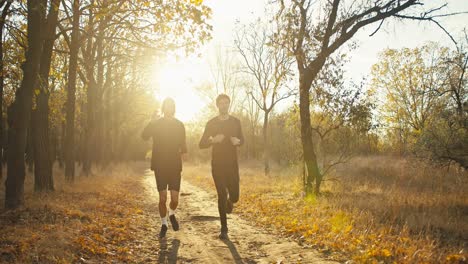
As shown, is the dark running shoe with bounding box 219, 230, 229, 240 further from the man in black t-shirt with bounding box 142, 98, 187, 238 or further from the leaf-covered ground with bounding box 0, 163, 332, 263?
the man in black t-shirt with bounding box 142, 98, 187, 238

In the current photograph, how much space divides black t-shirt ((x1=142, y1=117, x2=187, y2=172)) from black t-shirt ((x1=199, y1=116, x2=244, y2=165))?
1.58ft

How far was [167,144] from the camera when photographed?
6855 millimetres

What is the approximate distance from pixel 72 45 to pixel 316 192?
34.4ft

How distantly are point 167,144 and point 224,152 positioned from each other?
108 centimetres

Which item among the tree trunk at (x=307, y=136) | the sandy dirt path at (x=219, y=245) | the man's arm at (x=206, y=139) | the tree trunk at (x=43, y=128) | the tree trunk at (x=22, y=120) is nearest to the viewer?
the sandy dirt path at (x=219, y=245)

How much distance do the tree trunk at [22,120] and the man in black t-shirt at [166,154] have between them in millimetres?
3372

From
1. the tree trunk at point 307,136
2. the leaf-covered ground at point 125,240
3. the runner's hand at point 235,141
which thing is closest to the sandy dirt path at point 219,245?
the leaf-covered ground at point 125,240

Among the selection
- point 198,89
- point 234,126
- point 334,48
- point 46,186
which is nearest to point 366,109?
point 334,48

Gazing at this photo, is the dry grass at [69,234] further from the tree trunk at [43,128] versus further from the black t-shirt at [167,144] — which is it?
the tree trunk at [43,128]

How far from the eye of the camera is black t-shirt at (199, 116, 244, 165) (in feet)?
21.9

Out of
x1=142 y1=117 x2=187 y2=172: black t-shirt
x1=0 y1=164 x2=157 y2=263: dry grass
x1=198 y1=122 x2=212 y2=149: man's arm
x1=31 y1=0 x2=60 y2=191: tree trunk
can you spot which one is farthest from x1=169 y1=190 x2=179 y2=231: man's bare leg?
x1=31 y1=0 x2=60 y2=191: tree trunk

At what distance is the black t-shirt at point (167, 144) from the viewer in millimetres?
6832

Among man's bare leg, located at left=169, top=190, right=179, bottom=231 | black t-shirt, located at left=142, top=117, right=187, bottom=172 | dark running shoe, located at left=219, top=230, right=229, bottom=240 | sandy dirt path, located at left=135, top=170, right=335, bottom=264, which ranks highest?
black t-shirt, located at left=142, top=117, right=187, bottom=172

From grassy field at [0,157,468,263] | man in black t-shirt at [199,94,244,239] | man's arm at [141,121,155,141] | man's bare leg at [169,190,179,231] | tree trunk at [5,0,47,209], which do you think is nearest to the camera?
grassy field at [0,157,468,263]
